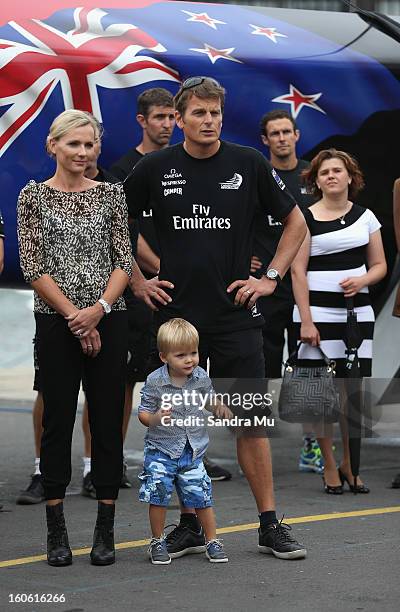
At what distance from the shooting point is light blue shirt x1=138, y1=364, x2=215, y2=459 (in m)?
5.19

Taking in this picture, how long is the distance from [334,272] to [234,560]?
2.10 m

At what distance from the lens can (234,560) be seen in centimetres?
527

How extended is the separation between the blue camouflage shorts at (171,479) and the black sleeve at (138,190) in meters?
1.06

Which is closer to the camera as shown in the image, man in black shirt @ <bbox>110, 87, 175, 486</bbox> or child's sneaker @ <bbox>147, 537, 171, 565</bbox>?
child's sneaker @ <bbox>147, 537, 171, 565</bbox>

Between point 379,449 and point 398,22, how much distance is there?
2758 mm

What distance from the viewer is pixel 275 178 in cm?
547

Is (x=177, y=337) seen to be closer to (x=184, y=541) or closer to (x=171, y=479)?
(x=171, y=479)

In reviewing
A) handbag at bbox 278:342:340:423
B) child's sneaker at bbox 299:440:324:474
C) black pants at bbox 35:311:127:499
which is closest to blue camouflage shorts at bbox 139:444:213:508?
black pants at bbox 35:311:127:499

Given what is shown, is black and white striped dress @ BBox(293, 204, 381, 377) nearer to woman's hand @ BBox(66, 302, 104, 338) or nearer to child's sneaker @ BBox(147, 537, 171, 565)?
child's sneaker @ BBox(147, 537, 171, 565)

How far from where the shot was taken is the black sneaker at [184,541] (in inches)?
211

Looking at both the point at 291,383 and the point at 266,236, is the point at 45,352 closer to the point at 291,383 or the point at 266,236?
the point at 291,383

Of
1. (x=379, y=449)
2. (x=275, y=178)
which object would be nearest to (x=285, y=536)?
(x=275, y=178)

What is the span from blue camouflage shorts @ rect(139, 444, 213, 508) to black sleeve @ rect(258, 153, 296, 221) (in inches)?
42.7

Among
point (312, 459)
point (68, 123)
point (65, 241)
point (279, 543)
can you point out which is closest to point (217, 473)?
point (312, 459)
